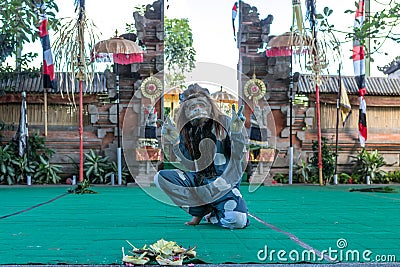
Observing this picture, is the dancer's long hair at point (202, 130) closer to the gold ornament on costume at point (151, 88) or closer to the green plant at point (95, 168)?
the green plant at point (95, 168)

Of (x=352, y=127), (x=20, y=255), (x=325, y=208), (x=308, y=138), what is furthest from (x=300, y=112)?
(x=20, y=255)

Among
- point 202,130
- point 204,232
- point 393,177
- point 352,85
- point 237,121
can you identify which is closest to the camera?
point 204,232

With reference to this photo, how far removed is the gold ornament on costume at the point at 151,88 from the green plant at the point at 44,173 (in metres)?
2.53

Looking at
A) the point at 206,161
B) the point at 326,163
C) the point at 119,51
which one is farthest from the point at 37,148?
the point at 206,161

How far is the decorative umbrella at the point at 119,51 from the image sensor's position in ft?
32.5

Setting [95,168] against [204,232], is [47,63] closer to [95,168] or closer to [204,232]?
[95,168]

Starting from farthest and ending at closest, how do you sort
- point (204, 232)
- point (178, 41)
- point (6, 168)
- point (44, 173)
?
1. point (178, 41)
2. point (44, 173)
3. point (6, 168)
4. point (204, 232)

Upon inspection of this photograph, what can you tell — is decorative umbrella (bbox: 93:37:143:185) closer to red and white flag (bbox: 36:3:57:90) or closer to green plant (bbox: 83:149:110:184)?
green plant (bbox: 83:149:110:184)

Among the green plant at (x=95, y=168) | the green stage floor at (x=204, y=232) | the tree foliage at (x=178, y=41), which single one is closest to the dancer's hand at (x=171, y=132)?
the green stage floor at (x=204, y=232)

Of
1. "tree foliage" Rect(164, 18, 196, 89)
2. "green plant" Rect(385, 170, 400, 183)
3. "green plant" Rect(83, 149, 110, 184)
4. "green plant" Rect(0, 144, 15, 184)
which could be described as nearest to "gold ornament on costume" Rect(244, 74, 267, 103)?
"green plant" Rect(385, 170, 400, 183)

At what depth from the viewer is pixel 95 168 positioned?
10164mm

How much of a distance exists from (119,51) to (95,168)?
8.12ft

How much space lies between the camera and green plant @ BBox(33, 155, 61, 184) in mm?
10008

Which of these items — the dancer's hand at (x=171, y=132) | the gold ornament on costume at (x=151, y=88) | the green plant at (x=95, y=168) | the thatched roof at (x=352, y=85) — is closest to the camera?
the dancer's hand at (x=171, y=132)
